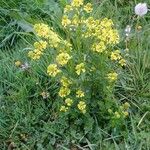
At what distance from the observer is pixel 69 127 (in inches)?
107

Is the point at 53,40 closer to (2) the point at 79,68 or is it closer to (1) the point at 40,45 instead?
(1) the point at 40,45

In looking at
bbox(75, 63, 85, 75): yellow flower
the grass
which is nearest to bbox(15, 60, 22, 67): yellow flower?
the grass

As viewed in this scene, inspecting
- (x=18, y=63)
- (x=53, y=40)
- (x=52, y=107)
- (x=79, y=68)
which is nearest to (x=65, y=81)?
(x=79, y=68)

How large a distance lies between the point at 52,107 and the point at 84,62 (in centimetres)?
42

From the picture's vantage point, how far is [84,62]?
8.54 ft

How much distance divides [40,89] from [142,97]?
680 millimetres

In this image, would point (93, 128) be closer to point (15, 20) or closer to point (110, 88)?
point (110, 88)

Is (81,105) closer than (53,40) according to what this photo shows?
No

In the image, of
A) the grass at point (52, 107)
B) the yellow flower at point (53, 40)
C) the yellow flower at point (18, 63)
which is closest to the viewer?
the yellow flower at point (53, 40)

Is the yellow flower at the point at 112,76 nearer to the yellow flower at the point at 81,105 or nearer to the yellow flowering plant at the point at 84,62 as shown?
the yellow flowering plant at the point at 84,62

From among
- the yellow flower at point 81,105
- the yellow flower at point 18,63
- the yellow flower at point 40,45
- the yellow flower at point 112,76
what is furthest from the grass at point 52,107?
the yellow flower at point 40,45

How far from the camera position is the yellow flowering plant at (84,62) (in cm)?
246

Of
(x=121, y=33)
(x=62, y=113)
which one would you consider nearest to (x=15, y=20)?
(x=121, y=33)

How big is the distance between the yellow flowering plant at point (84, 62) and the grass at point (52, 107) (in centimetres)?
14
